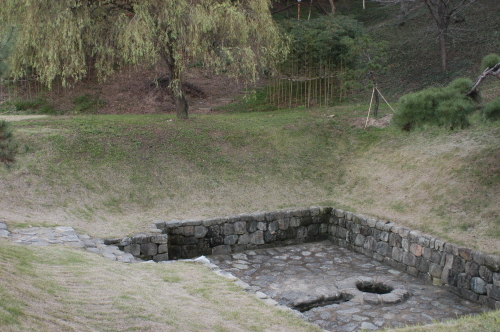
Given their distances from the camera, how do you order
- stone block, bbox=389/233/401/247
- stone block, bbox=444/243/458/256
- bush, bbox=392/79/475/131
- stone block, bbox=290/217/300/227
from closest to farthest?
stone block, bbox=444/243/458/256 < bush, bbox=392/79/475/131 < stone block, bbox=389/233/401/247 < stone block, bbox=290/217/300/227

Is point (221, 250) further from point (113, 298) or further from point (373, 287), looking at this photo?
point (113, 298)

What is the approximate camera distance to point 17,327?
12.8 ft

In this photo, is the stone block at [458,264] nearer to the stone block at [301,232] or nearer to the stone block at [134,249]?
the stone block at [301,232]

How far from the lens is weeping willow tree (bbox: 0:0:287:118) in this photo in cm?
1367

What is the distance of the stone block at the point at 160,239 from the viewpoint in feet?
29.1

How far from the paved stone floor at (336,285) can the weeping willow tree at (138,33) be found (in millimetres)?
6935

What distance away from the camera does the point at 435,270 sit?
8.16m

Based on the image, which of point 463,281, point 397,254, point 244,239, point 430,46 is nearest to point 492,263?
point 463,281

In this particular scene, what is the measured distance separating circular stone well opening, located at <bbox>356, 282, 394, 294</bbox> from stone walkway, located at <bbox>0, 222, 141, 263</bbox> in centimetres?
391

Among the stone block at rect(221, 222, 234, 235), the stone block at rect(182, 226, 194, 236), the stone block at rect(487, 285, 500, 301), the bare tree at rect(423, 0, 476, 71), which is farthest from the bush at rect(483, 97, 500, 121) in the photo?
the bare tree at rect(423, 0, 476, 71)

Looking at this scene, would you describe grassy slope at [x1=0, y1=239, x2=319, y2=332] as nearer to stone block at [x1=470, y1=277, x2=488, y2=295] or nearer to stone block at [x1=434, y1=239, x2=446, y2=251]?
stone block at [x1=470, y1=277, x2=488, y2=295]

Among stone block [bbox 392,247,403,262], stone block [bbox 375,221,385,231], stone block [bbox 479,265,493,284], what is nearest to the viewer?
stone block [bbox 479,265,493,284]

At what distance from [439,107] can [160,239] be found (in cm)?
561

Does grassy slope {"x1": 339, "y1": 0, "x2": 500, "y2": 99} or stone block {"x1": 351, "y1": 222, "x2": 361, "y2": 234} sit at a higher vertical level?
grassy slope {"x1": 339, "y1": 0, "x2": 500, "y2": 99}
